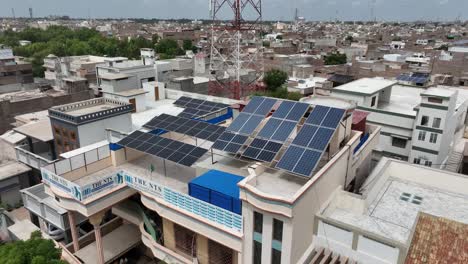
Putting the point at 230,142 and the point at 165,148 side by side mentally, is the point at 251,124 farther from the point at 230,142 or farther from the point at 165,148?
the point at 165,148

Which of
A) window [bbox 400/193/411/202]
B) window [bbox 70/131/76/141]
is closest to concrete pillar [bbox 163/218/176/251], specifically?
window [bbox 400/193/411/202]

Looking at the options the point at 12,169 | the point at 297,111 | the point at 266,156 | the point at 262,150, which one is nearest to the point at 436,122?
the point at 297,111

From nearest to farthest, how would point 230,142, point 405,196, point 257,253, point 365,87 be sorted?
1. point 257,253
2. point 230,142
3. point 405,196
4. point 365,87

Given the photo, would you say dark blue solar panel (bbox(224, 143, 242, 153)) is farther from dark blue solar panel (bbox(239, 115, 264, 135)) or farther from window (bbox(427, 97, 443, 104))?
window (bbox(427, 97, 443, 104))

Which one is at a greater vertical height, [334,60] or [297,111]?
[297,111]

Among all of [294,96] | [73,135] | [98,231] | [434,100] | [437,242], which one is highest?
[434,100]

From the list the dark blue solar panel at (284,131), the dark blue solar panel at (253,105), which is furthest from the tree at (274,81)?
the dark blue solar panel at (284,131)
